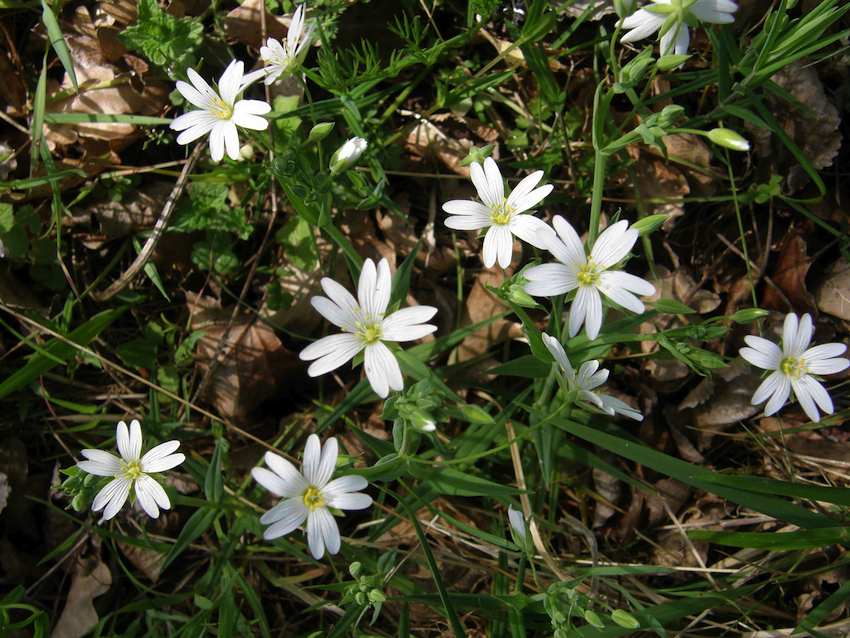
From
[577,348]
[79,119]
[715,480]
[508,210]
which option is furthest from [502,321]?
[79,119]

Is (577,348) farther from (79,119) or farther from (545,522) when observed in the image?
(79,119)

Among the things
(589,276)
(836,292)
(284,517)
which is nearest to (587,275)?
(589,276)

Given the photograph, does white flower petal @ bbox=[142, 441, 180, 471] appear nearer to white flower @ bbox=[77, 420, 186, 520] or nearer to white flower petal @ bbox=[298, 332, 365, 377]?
white flower @ bbox=[77, 420, 186, 520]

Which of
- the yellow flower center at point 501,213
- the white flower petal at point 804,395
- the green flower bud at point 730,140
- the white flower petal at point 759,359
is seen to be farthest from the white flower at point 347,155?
the white flower petal at point 804,395

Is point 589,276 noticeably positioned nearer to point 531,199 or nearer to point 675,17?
point 531,199

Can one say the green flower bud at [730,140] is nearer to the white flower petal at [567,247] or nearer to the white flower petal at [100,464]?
the white flower petal at [567,247]
